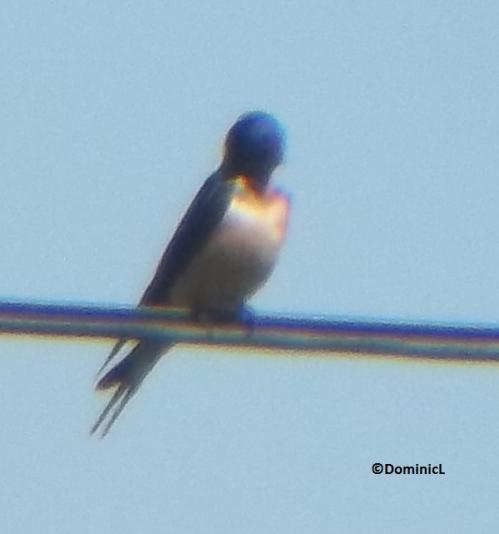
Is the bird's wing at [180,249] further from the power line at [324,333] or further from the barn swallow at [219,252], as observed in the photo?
the power line at [324,333]

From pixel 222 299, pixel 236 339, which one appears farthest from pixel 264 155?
pixel 236 339

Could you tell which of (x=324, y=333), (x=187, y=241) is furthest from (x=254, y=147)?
(x=324, y=333)

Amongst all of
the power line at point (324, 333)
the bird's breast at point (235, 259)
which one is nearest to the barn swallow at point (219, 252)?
the bird's breast at point (235, 259)

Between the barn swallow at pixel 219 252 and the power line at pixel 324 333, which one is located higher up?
the barn swallow at pixel 219 252

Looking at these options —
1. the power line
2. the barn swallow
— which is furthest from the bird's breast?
the power line

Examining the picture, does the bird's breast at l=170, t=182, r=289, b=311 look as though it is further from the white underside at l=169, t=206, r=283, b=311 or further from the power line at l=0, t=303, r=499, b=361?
the power line at l=0, t=303, r=499, b=361

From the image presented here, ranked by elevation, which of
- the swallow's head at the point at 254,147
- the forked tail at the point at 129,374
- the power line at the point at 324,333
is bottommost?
the power line at the point at 324,333
